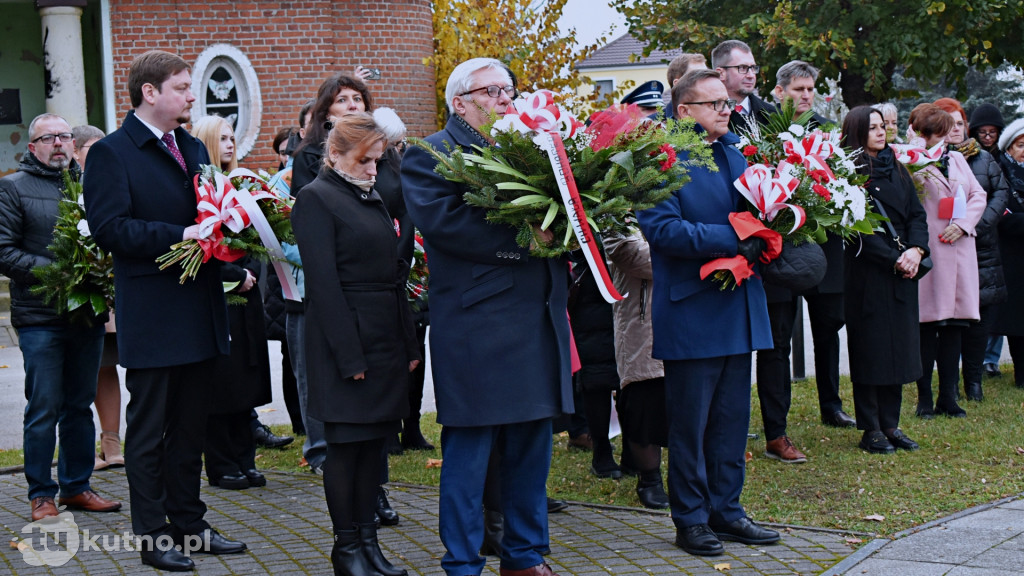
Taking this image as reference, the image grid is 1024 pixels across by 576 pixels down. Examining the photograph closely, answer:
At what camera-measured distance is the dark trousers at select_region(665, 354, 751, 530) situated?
530 centimetres

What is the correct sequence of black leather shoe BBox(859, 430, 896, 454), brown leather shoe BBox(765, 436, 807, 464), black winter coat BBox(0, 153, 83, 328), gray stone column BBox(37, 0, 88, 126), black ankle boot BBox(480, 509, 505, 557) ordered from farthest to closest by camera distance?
gray stone column BBox(37, 0, 88, 126), black leather shoe BBox(859, 430, 896, 454), brown leather shoe BBox(765, 436, 807, 464), black winter coat BBox(0, 153, 83, 328), black ankle boot BBox(480, 509, 505, 557)

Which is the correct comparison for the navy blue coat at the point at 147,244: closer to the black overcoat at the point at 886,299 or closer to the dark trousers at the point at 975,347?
the black overcoat at the point at 886,299

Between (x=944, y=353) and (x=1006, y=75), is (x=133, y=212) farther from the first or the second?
(x=1006, y=75)

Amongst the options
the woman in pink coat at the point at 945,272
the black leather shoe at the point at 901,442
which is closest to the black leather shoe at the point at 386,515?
the black leather shoe at the point at 901,442

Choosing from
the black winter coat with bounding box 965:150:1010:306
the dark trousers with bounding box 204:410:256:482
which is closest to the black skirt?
the dark trousers with bounding box 204:410:256:482

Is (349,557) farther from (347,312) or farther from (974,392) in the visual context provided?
(974,392)

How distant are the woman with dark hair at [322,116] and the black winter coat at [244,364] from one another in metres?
0.70

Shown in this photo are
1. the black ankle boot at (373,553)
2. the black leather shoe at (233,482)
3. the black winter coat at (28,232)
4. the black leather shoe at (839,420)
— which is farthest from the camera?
the black leather shoe at (839,420)

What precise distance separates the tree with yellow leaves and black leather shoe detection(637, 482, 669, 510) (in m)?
11.5

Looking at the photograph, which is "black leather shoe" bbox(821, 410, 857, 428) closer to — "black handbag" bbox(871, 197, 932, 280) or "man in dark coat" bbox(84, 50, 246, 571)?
"black handbag" bbox(871, 197, 932, 280)

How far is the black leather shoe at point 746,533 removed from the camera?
17.5 feet

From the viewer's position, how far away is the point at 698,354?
5.25 m

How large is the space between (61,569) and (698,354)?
117 inches

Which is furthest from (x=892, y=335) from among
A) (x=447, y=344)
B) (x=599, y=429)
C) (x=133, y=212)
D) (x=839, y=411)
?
(x=133, y=212)
